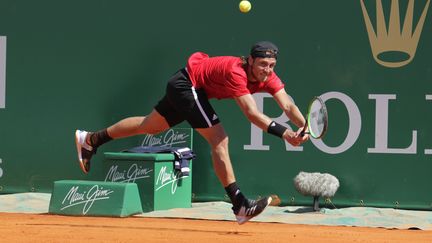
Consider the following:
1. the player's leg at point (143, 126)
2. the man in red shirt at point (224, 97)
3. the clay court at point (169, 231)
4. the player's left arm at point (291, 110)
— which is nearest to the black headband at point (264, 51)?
the man in red shirt at point (224, 97)

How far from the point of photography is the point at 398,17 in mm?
9227

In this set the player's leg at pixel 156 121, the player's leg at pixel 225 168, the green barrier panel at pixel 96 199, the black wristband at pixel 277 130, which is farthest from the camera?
the green barrier panel at pixel 96 199

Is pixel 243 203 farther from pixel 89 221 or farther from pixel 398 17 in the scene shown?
pixel 398 17

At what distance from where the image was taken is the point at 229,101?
31.6ft

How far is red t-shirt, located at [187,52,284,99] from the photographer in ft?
20.5

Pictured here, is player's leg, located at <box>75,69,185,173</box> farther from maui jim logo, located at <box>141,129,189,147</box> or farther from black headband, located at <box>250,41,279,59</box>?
maui jim logo, located at <box>141,129,189,147</box>

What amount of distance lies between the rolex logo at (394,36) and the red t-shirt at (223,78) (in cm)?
300

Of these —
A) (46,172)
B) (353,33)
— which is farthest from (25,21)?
(353,33)

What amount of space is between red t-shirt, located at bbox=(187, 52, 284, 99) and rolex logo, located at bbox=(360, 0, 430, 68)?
9.85ft

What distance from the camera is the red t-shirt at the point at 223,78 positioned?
6.24 metres

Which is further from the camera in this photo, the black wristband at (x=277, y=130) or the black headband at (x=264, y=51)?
the black headband at (x=264, y=51)

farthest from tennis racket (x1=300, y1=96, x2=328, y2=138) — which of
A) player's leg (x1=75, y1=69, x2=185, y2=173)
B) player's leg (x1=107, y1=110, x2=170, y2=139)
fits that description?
player's leg (x1=107, y1=110, x2=170, y2=139)

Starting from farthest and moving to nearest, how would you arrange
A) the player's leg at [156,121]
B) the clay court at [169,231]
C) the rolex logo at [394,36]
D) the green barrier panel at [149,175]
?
1. the rolex logo at [394,36]
2. the green barrier panel at [149,175]
3. the clay court at [169,231]
4. the player's leg at [156,121]

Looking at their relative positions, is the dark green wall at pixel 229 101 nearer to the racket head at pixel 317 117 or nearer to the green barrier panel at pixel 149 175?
the green barrier panel at pixel 149 175
